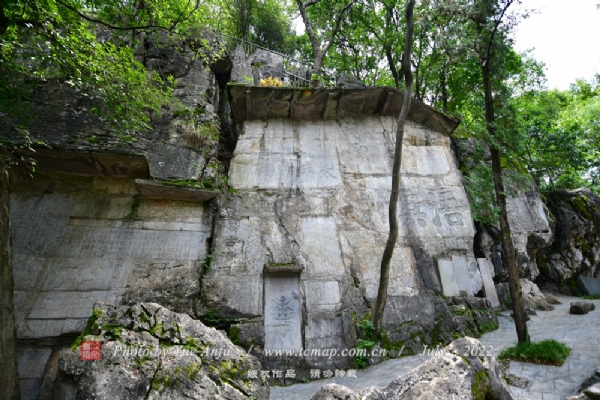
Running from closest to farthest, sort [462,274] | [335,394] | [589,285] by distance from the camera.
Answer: [335,394] < [462,274] < [589,285]

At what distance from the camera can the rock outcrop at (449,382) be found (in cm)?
305

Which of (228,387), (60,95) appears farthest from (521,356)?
(60,95)

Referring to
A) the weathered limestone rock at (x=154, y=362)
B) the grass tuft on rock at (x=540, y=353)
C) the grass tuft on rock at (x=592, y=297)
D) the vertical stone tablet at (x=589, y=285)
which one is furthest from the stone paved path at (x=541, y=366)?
the vertical stone tablet at (x=589, y=285)

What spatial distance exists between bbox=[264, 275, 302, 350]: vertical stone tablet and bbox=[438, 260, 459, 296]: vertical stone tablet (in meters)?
3.49

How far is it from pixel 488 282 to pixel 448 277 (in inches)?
60.6

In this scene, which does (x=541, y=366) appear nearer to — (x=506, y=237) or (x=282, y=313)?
(x=506, y=237)

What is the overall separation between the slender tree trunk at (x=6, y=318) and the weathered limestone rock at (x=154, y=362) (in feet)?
3.32

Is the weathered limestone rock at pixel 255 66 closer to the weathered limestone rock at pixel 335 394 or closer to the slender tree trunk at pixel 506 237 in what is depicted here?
the slender tree trunk at pixel 506 237

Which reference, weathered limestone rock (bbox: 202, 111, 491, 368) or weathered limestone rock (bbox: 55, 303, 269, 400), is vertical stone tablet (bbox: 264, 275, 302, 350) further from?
weathered limestone rock (bbox: 55, 303, 269, 400)

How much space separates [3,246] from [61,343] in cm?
248

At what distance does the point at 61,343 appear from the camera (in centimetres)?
569

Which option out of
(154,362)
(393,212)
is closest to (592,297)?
(393,212)

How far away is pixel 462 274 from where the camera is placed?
770 centimetres

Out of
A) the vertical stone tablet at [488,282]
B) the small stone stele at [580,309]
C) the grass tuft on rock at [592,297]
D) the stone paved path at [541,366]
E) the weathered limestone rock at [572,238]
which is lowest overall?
the stone paved path at [541,366]
